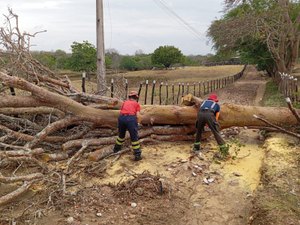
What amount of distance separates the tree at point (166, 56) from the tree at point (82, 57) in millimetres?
19086

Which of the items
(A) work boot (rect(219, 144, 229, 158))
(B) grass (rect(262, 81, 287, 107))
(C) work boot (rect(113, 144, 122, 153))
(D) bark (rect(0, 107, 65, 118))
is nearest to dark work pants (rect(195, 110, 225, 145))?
(A) work boot (rect(219, 144, 229, 158))

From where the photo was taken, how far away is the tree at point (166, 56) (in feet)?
190

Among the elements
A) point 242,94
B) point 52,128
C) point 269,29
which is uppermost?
point 269,29

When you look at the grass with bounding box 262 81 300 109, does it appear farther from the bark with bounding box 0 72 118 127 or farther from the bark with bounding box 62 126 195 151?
the bark with bounding box 0 72 118 127

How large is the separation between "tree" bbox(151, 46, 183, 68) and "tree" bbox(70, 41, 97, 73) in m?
19.1

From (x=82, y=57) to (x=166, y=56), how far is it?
20.5m

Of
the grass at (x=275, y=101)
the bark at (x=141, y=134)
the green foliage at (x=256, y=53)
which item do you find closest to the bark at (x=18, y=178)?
the bark at (x=141, y=134)

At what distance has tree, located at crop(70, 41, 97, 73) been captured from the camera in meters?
39.8

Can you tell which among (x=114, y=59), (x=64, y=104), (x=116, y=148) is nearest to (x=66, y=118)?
(x=64, y=104)

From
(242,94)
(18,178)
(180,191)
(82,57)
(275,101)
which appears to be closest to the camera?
(18,178)

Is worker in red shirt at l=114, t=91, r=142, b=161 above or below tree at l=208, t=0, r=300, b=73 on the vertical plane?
below

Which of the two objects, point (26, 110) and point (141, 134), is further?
point (141, 134)

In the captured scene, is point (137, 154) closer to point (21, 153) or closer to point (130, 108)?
point (130, 108)

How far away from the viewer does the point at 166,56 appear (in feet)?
190
